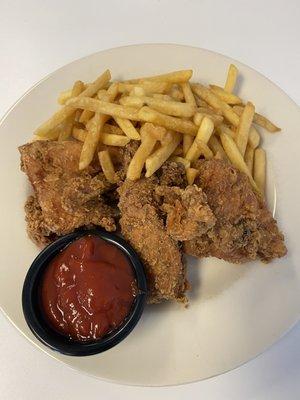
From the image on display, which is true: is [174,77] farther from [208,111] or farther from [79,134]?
[79,134]

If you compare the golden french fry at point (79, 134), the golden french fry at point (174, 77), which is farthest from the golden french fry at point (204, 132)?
the golden french fry at point (79, 134)

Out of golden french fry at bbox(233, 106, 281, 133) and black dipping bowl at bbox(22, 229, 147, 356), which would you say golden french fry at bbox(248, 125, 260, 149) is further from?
black dipping bowl at bbox(22, 229, 147, 356)

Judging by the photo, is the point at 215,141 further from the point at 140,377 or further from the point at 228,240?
the point at 140,377

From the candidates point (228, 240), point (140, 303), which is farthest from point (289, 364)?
point (140, 303)

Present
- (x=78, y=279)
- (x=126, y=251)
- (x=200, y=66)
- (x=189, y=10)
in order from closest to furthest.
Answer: (x=78, y=279) < (x=126, y=251) < (x=200, y=66) < (x=189, y=10)

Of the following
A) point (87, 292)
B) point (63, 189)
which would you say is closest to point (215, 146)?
point (63, 189)

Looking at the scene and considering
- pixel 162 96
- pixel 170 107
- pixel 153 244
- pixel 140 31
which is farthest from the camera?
pixel 140 31
